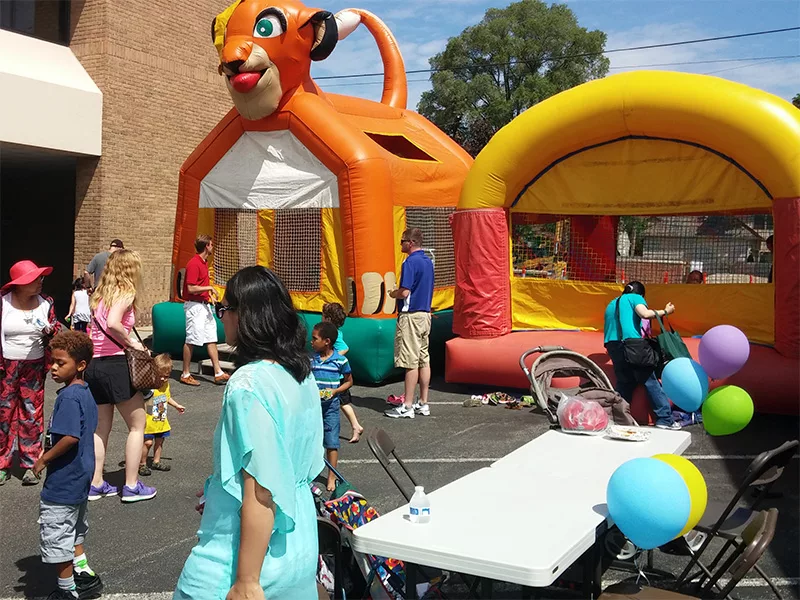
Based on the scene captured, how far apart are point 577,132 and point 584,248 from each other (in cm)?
150

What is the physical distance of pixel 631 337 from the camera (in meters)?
7.41

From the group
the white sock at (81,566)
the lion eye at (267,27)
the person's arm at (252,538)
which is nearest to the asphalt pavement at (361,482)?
the white sock at (81,566)

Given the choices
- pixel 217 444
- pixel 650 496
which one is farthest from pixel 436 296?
pixel 217 444

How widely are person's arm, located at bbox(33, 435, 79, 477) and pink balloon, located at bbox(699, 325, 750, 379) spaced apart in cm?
379

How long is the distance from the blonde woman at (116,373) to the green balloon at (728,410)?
11.8ft

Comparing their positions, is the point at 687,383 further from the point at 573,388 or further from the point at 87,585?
the point at 87,585

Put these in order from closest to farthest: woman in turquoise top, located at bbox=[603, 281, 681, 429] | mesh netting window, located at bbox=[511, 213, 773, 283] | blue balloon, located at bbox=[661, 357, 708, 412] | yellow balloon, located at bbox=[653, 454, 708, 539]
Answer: yellow balloon, located at bbox=[653, 454, 708, 539]
blue balloon, located at bbox=[661, 357, 708, 412]
woman in turquoise top, located at bbox=[603, 281, 681, 429]
mesh netting window, located at bbox=[511, 213, 773, 283]

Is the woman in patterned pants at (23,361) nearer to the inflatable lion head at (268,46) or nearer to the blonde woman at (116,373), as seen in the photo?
the blonde woman at (116,373)

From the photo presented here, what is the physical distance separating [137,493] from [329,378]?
4.82 ft

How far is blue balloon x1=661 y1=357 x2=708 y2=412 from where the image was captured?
16.4 feet

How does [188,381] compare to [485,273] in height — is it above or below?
below

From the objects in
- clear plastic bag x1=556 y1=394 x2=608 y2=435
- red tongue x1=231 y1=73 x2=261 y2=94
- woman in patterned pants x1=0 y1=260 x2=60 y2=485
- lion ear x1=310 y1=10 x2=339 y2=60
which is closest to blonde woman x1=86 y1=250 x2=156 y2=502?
woman in patterned pants x1=0 y1=260 x2=60 y2=485

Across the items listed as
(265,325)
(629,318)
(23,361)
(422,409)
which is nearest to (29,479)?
(23,361)

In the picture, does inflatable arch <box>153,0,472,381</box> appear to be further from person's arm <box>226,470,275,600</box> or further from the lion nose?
person's arm <box>226,470,275,600</box>
